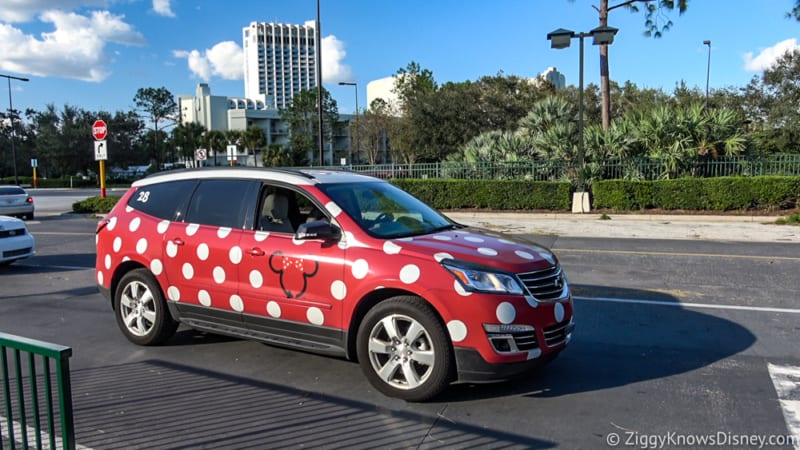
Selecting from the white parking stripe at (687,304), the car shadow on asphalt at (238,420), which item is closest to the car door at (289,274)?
the car shadow on asphalt at (238,420)

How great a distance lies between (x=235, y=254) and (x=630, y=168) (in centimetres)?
1810

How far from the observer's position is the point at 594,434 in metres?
3.85

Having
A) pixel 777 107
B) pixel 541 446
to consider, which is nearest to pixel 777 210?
pixel 777 107

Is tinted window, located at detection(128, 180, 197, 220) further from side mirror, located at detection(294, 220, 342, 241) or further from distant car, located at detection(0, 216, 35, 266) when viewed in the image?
distant car, located at detection(0, 216, 35, 266)

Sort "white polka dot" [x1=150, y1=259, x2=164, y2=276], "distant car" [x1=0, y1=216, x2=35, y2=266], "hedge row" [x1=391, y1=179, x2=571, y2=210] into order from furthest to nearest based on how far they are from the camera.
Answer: "hedge row" [x1=391, y1=179, x2=571, y2=210] < "distant car" [x1=0, y1=216, x2=35, y2=266] < "white polka dot" [x1=150, y1=259, x2=164, y2=276]

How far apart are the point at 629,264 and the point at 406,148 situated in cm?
3793

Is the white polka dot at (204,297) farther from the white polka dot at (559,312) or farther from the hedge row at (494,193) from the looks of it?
the hedge row at (494,193)

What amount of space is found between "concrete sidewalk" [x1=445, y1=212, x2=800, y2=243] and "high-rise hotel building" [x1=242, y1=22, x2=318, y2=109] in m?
154

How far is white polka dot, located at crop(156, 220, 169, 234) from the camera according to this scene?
18.5ft

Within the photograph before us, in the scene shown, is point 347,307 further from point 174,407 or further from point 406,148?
point 406,148

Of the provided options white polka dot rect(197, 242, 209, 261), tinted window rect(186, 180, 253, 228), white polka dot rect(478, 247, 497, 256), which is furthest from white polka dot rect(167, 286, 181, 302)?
white polka dot rect(478, 247, 497, 256)

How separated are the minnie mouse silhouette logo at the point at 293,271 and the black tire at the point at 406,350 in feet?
2.03

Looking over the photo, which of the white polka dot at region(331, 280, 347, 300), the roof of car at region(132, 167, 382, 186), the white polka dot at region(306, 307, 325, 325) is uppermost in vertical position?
the roof of car at region(132, 167, 382, 186)

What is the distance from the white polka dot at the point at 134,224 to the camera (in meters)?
5.87
